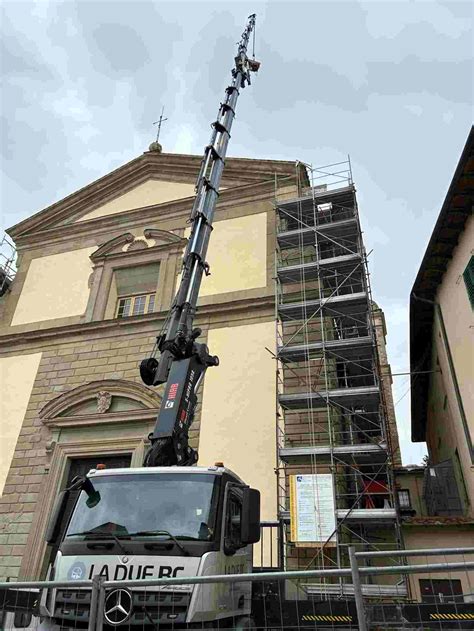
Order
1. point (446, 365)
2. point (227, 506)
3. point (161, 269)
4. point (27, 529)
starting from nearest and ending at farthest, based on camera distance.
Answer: point (227, 506)
point (27, 529)
point (446, 365)
point (161, 269)

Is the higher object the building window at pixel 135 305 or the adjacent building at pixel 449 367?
the building window at pixel 135 305

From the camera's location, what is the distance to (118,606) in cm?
466

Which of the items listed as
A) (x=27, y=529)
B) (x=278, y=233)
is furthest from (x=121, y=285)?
(x=27, y=529)

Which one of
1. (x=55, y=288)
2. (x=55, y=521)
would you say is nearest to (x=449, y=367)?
(x=55, y=521)

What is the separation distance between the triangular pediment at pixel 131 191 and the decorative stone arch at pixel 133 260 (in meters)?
1.40

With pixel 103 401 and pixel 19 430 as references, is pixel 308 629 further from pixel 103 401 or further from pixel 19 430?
pixel 19 430

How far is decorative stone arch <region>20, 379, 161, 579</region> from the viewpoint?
12.6 metres

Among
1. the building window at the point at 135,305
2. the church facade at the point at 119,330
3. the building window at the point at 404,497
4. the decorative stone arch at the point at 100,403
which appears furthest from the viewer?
the building window at the point at 404,497

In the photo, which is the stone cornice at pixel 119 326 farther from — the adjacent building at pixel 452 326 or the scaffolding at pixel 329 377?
the adjacent building at pixel 452 326

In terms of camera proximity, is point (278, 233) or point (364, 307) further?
point (278, 233)

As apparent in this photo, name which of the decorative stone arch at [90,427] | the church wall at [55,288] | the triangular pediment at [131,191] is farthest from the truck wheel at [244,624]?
the triangular pediment at [131,191]

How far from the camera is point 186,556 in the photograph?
16.5 ft

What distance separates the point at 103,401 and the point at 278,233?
21.8 feet

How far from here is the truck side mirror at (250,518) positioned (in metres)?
5.50
